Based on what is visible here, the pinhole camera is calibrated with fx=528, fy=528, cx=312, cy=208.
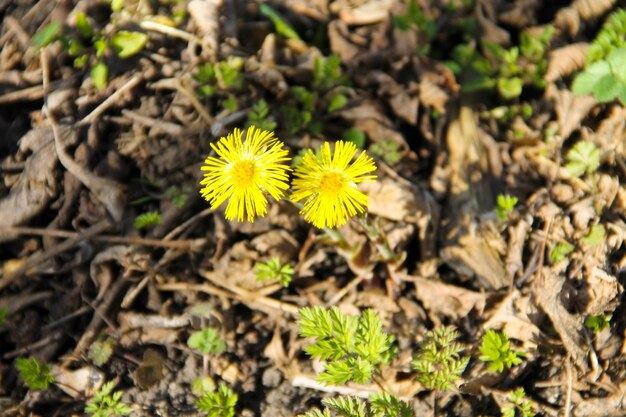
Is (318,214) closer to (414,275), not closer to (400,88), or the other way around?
(414,275)

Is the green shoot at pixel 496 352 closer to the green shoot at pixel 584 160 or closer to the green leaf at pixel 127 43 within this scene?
the green shoot at pixel 584 160

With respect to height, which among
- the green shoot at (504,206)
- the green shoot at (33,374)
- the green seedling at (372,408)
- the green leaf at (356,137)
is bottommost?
the green shoot at (33,374)

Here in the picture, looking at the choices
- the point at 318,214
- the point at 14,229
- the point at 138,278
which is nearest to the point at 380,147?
the point at 318,214

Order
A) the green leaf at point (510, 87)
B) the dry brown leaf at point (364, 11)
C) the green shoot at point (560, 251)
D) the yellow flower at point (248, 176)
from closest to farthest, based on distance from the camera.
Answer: the yellow flower at point (248, 176) → the green shoot at point (560, 251) → the green leaf at point (510, 87) → the dry brown leaf at point (364, 11)

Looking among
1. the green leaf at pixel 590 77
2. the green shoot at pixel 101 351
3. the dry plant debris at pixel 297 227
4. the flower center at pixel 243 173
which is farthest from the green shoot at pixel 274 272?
the green leaf at pixel 590 77

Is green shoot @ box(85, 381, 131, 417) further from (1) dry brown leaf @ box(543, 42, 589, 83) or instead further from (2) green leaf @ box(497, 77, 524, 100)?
(1) dry brown leaf @ box(543, 42, 589, 83)

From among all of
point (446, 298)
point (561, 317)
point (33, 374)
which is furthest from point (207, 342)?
point (561, 317)
